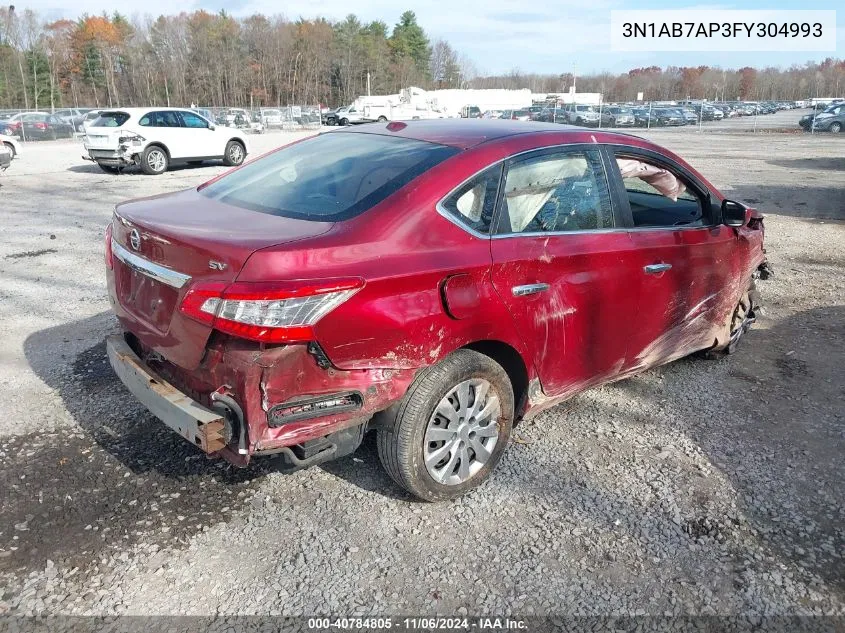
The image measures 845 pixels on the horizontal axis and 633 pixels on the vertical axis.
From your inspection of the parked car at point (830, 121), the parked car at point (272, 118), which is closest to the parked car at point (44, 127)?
the parked car at point (272, 118)

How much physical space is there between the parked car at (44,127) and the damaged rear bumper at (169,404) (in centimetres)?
3484

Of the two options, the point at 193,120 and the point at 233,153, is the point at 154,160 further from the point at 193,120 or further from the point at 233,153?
the point at 233,153

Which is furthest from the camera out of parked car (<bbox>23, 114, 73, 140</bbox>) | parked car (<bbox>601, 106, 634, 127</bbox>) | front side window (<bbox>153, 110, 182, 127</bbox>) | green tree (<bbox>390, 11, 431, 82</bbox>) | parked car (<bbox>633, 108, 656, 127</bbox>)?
green tree (<bbox>390, 11, 431, 82</bbox>)

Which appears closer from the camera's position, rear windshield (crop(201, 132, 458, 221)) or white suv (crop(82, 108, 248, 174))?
rear windshield (crop(201, 132, 458, 221))

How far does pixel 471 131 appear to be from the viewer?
11.3ft

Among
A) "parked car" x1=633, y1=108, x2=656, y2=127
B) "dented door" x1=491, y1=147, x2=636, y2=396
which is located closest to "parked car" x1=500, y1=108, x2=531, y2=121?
"parked car" x1=633, y1=108, x2=656, y2=127

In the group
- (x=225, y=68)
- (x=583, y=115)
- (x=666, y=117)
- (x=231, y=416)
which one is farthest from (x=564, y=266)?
(x=225, y=68)

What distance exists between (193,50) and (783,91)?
7934 cm

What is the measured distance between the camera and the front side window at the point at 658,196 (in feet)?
12.8

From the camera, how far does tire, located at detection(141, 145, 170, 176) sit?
16391 mm

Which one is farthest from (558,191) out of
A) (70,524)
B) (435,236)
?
(70,524)

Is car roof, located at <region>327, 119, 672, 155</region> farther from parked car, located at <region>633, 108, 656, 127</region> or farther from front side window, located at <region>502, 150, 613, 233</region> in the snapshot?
parked car, located at <region>633, 108, 656, 127</region>

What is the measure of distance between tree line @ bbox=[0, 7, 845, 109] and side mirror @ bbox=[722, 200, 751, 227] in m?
82.5

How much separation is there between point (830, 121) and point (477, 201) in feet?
135
